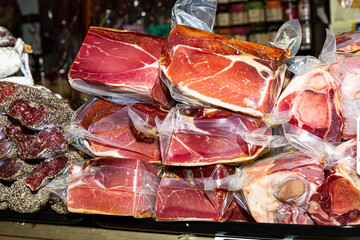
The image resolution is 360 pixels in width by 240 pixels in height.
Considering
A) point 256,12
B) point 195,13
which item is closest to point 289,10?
point 256,12

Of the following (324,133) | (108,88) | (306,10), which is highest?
(108,88)

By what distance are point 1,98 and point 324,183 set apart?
1.03 metres

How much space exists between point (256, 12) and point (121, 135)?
3.50 m

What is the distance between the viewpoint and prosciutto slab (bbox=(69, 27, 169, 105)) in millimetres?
1130

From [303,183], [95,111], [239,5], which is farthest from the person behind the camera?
[239,5]

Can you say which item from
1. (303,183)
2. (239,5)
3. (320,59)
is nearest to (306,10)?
(239,5)

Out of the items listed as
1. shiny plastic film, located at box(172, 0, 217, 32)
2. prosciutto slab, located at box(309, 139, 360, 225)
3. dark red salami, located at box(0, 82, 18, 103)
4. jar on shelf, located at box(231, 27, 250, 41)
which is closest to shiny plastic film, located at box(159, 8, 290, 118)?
shiny plastic film, located at box(172, 0, 217, 32)

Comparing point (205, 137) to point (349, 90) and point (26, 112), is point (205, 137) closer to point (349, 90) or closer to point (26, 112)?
point (349, 90)

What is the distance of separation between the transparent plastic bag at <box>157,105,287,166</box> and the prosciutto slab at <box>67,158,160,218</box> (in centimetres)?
11

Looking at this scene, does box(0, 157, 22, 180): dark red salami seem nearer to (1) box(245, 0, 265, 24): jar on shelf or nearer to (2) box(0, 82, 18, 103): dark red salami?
(2) box(0, 82, 18, 103): dark red salami

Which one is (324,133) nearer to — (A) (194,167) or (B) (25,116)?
(A) (194,167)

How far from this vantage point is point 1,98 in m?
1.34

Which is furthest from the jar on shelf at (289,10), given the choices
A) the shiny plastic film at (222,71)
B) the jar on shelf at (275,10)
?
the shiny plastic film at (222,71)

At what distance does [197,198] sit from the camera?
1.10m
